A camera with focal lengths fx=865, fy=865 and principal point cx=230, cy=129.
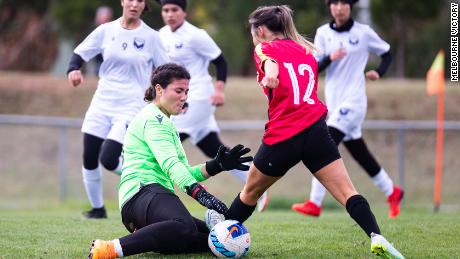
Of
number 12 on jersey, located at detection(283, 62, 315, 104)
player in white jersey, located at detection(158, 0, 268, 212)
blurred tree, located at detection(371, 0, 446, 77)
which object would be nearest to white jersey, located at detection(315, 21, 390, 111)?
player in white jersey, located at detection(158, 0, 268, 212)

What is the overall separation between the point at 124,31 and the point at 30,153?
9.97 m

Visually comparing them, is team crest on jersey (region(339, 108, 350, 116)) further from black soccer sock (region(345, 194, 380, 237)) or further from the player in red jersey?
black soccer sock (region(345, 194, 380, 237))

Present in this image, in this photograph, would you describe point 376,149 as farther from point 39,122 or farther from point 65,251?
point 65,251

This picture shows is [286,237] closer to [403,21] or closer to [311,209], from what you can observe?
[311,209]

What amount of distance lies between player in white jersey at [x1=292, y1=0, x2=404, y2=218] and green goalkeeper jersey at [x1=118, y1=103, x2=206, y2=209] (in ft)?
13.4

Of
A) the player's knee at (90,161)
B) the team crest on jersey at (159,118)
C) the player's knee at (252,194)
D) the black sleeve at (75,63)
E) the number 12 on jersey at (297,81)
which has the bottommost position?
the player's knee at (90,161)

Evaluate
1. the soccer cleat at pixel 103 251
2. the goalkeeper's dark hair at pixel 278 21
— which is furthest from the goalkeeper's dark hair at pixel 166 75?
the soccer cleat at pixel 103 251

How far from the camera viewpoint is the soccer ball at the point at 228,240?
6.34 m

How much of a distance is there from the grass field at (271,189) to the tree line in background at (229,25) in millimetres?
1911

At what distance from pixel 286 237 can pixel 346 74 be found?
3.40 meters

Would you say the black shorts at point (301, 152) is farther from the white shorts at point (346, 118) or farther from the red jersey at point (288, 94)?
the white shorts at point (346, 118)

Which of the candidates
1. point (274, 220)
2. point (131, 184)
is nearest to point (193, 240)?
point (131, 184)

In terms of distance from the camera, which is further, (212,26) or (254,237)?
(212,26)

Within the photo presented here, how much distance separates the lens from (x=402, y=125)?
16422 mm
